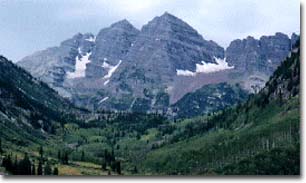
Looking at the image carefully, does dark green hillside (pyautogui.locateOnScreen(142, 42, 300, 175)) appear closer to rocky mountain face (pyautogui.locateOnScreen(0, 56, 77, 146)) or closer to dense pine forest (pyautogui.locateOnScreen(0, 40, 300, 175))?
dense pine forest (pyautogui.locateOnScreen(0, 40, 300, 175))

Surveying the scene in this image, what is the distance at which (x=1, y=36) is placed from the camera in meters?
26.2

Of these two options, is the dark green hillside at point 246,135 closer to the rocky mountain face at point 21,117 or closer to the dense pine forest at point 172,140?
the dense pine forest at point 172,140

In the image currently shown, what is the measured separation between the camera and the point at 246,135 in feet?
345

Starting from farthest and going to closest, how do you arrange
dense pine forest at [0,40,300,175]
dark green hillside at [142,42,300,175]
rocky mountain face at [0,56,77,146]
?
rocky mountain face at [0,56,77,146] < dark green hillside at [142,42,300,175] < dense pine forest at [0,40,300,175]

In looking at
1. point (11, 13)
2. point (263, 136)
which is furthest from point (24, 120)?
point (11, 13)

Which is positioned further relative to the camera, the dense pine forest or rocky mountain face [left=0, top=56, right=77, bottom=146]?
rocky mountain face [left=0, top=56, right=77, bottom=146]

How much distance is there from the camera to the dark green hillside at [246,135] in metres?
90.2

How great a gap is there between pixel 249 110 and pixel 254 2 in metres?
99.7

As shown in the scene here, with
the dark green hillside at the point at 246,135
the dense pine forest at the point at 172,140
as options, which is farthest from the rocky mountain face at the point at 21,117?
the dark green hillside at the point at 246,135

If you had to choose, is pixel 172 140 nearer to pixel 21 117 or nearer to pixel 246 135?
pixel 21 117

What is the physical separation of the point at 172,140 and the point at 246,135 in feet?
137

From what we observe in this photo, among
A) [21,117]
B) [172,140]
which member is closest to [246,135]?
[172,140]

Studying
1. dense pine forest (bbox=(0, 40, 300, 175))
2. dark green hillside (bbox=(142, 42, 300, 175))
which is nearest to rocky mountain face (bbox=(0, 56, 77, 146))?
dense pine forest (bbox=(0, 40, 300, 175))

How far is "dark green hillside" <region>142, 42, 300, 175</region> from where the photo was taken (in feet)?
296
